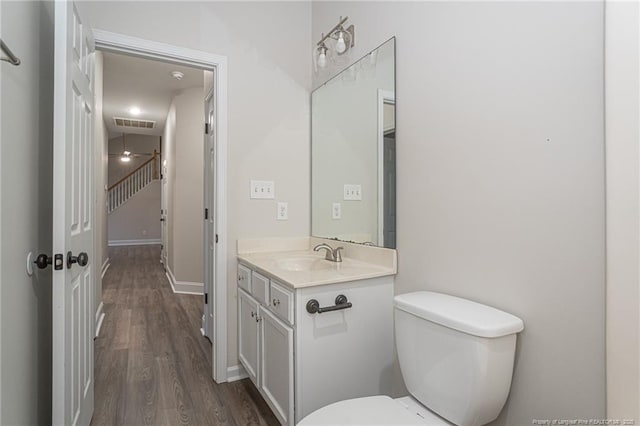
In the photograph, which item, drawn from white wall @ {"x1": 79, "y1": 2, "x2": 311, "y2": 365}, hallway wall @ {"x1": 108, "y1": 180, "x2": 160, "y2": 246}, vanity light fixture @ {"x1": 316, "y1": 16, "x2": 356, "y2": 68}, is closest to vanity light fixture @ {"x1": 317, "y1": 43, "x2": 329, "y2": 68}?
vanity light fixture @ {"x1": 316, "y1": 16, "x2": 356, "y2": 68}

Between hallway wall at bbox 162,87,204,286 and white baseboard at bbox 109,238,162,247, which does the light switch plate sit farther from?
white baseboard at bbox 109,238,162,247

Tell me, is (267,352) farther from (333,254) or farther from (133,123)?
(133,123)

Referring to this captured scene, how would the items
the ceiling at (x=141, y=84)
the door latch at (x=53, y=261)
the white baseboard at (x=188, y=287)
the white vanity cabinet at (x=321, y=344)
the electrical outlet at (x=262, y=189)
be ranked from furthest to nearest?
the white baseboard at (x=188, y=287), the ceiling at (x=141, y=84), the electrical outlet at (x=262, y=189), the white vanity cabinet at (x=321, y=344), the door latch at (x=53, y=261)

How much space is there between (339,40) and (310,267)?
134cm

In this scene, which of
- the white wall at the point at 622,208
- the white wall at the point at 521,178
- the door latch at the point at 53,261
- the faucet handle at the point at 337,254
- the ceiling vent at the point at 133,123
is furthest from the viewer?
the ceiling vent at the point at 133,123

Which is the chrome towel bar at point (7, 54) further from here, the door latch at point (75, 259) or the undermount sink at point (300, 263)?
the undermount sink at point (300, 263)

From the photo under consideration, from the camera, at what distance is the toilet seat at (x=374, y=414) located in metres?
1.11

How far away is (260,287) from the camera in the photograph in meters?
1.86

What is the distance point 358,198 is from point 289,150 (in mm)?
667

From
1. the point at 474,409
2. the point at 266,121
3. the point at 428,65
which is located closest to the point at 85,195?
the point at 266,121

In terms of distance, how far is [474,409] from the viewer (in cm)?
110

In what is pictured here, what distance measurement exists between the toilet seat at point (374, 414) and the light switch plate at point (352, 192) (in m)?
1.12

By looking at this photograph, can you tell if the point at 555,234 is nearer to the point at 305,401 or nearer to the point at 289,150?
the point at 305,401

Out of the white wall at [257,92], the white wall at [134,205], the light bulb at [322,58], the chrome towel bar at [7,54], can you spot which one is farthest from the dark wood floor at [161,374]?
the white wall at [134,205]
